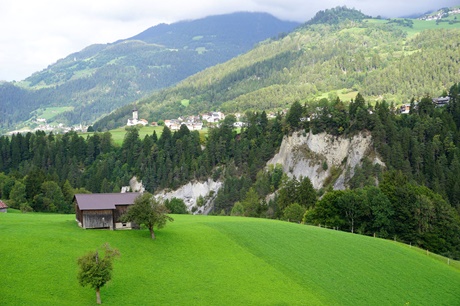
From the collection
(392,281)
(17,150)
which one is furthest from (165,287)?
(17,150)

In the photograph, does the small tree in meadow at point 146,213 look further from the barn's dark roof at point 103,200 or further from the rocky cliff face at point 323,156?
the rocky cliff face at point 323,156

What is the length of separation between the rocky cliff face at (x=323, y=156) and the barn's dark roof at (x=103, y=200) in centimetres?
6997

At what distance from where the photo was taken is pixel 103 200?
222 ft

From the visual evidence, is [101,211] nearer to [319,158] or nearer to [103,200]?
[103,200]

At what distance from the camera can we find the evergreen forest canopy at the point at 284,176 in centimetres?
9006

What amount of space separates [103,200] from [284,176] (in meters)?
73.1

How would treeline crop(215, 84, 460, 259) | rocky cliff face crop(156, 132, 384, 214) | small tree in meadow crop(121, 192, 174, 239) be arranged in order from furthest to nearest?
1. rocky cliff face crop(156, 132, 384, 214)
2. treeline crop(215, 84, 460, 259)
3. small tree in meadow crop(121, 192, 174, 239)

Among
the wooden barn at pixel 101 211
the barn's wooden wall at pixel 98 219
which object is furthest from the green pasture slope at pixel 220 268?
the wooden barn at pixel 101 211

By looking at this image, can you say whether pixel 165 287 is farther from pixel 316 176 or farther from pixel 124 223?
pixel 316 176

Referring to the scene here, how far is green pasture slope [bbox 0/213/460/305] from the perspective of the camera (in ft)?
156

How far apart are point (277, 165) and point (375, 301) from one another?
92.6 metres

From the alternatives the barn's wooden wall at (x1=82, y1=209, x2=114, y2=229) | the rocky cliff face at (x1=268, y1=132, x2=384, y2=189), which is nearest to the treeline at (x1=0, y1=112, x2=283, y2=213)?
the rocky cliff face at (x1=268, y1=132, x2=384, y2=189)

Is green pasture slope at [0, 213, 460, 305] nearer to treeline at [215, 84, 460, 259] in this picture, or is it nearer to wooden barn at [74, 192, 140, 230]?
wooden barn at [74, 192, 140, 230]

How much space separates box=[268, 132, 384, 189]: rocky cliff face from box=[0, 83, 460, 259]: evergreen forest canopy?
2.38 m
